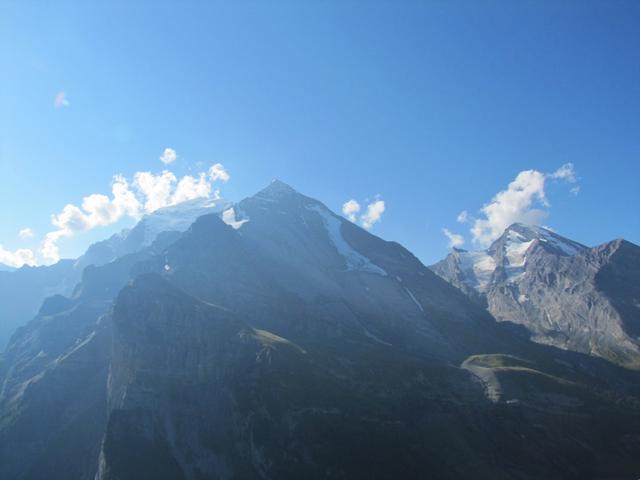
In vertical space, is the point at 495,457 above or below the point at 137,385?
below

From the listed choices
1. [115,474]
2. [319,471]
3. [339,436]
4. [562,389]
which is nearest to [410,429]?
[339,436]

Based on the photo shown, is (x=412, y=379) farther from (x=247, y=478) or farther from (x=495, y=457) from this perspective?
(x=247, y=478)

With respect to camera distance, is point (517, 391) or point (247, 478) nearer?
point (247, 478)

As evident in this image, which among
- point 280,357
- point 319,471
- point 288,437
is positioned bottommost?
point 319,471

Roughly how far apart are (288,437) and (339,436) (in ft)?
52.0

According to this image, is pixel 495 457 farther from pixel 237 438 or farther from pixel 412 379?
pixel 237 438

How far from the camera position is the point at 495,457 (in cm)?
15412

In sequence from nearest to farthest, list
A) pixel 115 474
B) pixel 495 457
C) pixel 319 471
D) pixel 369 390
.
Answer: pixel 319 471, pixel 495 457, pixel 115 474, pixel 369 390

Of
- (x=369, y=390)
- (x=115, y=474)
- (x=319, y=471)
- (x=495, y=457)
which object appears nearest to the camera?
(x=319, y=471)

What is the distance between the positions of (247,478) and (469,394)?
87121 mm

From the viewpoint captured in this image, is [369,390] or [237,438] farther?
[369,390]

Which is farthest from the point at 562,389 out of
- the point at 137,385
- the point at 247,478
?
the point at 137,385

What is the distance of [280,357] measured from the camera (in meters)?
189

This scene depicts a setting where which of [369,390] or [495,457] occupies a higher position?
[369,390]
